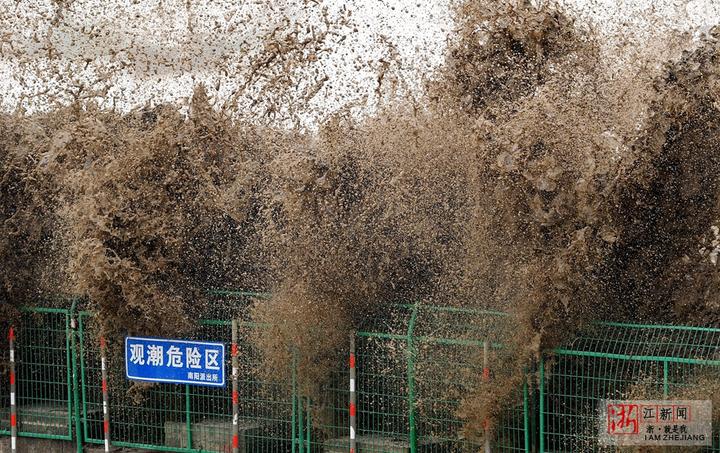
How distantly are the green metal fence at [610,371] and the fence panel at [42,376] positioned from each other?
507 cm

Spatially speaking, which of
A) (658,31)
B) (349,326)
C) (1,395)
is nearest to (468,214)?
(349,326)

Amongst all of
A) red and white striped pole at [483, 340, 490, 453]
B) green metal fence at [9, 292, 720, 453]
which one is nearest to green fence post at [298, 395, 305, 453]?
green metal fence at [9, 292, 720, 453]

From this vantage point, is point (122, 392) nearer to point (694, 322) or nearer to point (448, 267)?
point (448, 267)

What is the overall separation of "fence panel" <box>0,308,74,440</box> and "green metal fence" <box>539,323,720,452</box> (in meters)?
5.07

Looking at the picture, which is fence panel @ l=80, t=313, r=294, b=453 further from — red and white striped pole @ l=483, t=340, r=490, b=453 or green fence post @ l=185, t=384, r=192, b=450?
red and white striped pole @ l=483, t=340, r=490, b=453

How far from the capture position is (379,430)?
10578 millimetres

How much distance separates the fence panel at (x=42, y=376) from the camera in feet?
40.2

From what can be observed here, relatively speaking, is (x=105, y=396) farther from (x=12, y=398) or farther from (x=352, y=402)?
(x=352, y=402)

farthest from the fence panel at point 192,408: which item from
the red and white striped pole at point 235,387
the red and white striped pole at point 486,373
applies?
the red and white striped pole at point 486,373

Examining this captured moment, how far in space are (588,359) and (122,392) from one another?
15.5ft

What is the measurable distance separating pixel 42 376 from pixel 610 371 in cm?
603

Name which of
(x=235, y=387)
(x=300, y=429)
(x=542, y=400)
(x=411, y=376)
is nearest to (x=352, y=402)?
(x=411, y=376)

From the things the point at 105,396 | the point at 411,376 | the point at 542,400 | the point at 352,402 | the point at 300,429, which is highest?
the point at 411,376

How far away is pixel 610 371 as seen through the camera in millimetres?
9406
